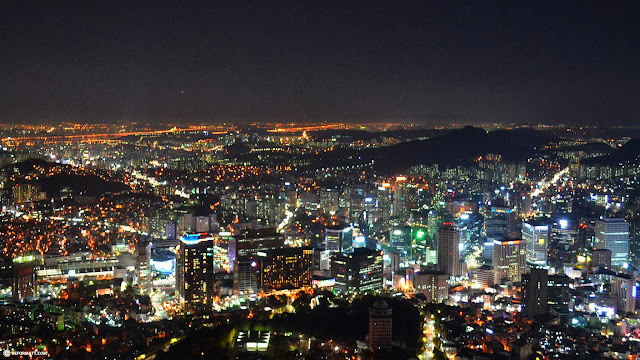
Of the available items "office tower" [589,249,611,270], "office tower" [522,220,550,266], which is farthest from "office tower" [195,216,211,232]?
"office tower" [589,249,611,270]

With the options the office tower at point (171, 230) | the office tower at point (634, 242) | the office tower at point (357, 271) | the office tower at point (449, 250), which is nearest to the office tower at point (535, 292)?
the office tower at point (449, 250)

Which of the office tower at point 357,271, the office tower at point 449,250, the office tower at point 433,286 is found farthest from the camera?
the office tower at point 449,250

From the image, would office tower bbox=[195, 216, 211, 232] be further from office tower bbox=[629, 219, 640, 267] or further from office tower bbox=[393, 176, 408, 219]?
office tower bbox=[629, 219, 640, 267]

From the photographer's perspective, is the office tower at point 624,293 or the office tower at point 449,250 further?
the office tower at point 449,250

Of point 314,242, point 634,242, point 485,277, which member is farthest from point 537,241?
point 314,242

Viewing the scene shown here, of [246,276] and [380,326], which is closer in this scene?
[380,326]

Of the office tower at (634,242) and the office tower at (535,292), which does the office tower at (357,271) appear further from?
the office tower at (634,242)

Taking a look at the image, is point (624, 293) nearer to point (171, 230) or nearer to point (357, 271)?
point (357, 271)
